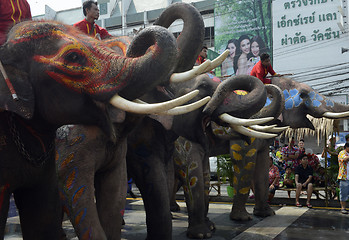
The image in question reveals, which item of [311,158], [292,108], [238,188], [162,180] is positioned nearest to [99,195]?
[162,180]

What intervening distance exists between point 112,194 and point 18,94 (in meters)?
1.42

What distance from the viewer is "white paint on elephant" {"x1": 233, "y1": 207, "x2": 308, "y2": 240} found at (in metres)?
5.62

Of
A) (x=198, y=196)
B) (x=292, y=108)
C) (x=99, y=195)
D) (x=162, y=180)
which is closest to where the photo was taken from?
(x=99, y=195)

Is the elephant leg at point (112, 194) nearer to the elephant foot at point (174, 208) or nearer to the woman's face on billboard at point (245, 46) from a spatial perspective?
the elephant foot at point (174, 208)

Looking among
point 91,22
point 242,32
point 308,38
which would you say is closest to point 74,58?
point 91,22

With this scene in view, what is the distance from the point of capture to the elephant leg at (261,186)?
281 inches

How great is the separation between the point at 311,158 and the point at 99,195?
261 inches

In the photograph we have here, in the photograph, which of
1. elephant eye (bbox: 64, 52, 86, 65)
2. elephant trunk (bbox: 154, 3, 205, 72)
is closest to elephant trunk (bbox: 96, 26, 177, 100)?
elephant eye (bbox: 64, 52, 86, 65)

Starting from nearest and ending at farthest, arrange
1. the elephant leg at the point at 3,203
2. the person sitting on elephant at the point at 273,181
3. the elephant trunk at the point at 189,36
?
the elephant leg at the point at 3,203 < the elephant trunk at the point at 189,36 < the person sitting on elephant at the point at 273,181

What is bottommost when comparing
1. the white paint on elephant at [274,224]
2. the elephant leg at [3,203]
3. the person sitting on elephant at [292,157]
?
the white paint on elephant at [274,224]

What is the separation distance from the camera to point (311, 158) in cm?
→ 903

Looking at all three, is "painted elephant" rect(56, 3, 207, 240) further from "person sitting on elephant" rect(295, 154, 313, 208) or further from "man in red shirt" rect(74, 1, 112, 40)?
"person sitting on elephant" rect(295, 154, 313, 208)

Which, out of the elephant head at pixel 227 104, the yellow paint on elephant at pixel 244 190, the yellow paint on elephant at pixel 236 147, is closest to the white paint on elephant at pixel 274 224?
the yellow paint on elephant at pixel 244 190

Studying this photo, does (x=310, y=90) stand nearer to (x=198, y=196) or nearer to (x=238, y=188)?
(x=238, y=188)
